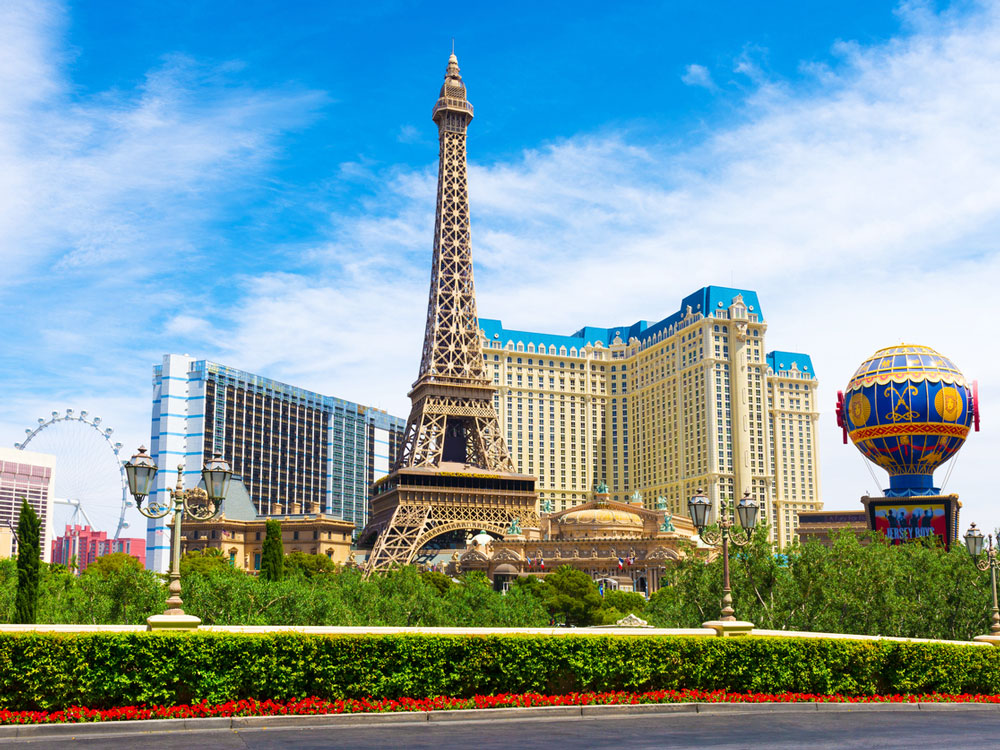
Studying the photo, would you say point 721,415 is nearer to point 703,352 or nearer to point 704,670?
point 703,352

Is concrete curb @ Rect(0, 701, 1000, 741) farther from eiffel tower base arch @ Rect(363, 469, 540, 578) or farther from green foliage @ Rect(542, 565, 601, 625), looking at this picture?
eiffel tower base arch @ Rect(363, 469, 540, 578)

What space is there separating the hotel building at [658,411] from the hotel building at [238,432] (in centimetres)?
3959

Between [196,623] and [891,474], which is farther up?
[891,474]

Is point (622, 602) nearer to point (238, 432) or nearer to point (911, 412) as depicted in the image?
point (911, 412)

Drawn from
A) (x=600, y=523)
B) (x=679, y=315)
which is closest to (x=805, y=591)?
(x=600, y=523)

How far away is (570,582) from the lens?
303ft

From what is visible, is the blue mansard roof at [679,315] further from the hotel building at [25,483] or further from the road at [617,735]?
the road at [617,735]

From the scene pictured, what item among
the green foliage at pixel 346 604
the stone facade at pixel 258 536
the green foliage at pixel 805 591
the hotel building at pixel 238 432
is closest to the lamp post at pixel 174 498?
the green foliage at pixel 346 604

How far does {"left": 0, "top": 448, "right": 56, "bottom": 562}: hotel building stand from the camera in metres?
189

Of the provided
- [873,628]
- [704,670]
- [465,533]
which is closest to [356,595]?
[873,628]

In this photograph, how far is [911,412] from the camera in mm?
69312

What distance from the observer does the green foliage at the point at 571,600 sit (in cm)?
8725

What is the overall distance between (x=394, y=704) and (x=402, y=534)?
86.2 metres

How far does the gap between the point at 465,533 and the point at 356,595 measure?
79883 millimetres
